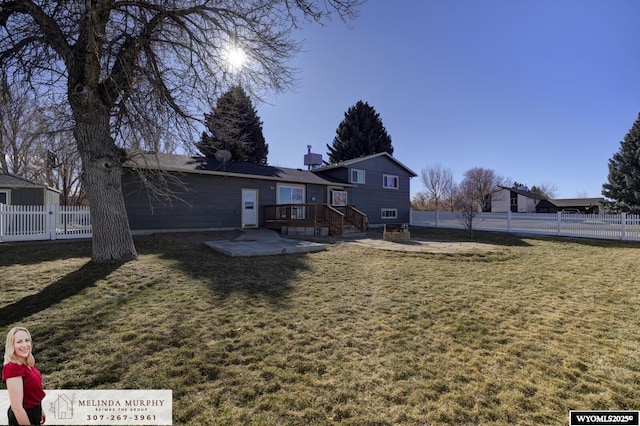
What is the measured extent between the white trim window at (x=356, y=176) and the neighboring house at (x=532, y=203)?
32.5 m

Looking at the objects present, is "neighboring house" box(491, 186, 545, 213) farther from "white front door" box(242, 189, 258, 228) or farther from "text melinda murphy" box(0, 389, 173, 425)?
"text melinda murphy" box(0, 389, 173, 425)

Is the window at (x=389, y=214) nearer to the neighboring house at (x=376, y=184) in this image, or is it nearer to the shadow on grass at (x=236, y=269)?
the neighboring house at (x=376, y=184)

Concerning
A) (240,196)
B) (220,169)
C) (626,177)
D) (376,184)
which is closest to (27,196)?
(220,169)

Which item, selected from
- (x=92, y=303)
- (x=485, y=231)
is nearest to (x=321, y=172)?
(x=485, y=231)

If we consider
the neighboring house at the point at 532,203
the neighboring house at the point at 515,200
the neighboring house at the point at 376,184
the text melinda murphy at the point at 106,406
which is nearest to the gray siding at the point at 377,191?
the neighboring house at the point at 376,184

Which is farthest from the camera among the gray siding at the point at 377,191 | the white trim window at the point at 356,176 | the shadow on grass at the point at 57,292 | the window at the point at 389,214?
the window at the point at 389,214

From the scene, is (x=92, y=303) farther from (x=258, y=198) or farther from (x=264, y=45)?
(x=258, y=198)

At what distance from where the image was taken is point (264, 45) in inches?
273

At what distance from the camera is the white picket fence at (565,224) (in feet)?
38.6

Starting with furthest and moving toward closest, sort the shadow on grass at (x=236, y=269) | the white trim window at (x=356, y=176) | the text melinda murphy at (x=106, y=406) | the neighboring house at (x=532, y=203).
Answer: the neighboring house at (x=532, y=203) → the white trim window at (x=356, y=176) → the shadow on grass at (x=236, y=269) → the text melinda murphy at (x=106, y=406)

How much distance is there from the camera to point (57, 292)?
455 cm

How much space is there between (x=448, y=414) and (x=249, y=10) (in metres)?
7.87

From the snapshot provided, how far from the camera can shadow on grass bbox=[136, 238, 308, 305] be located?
4953mm

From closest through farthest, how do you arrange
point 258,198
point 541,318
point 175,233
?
point 541,318, point 175,233, point 258,198
